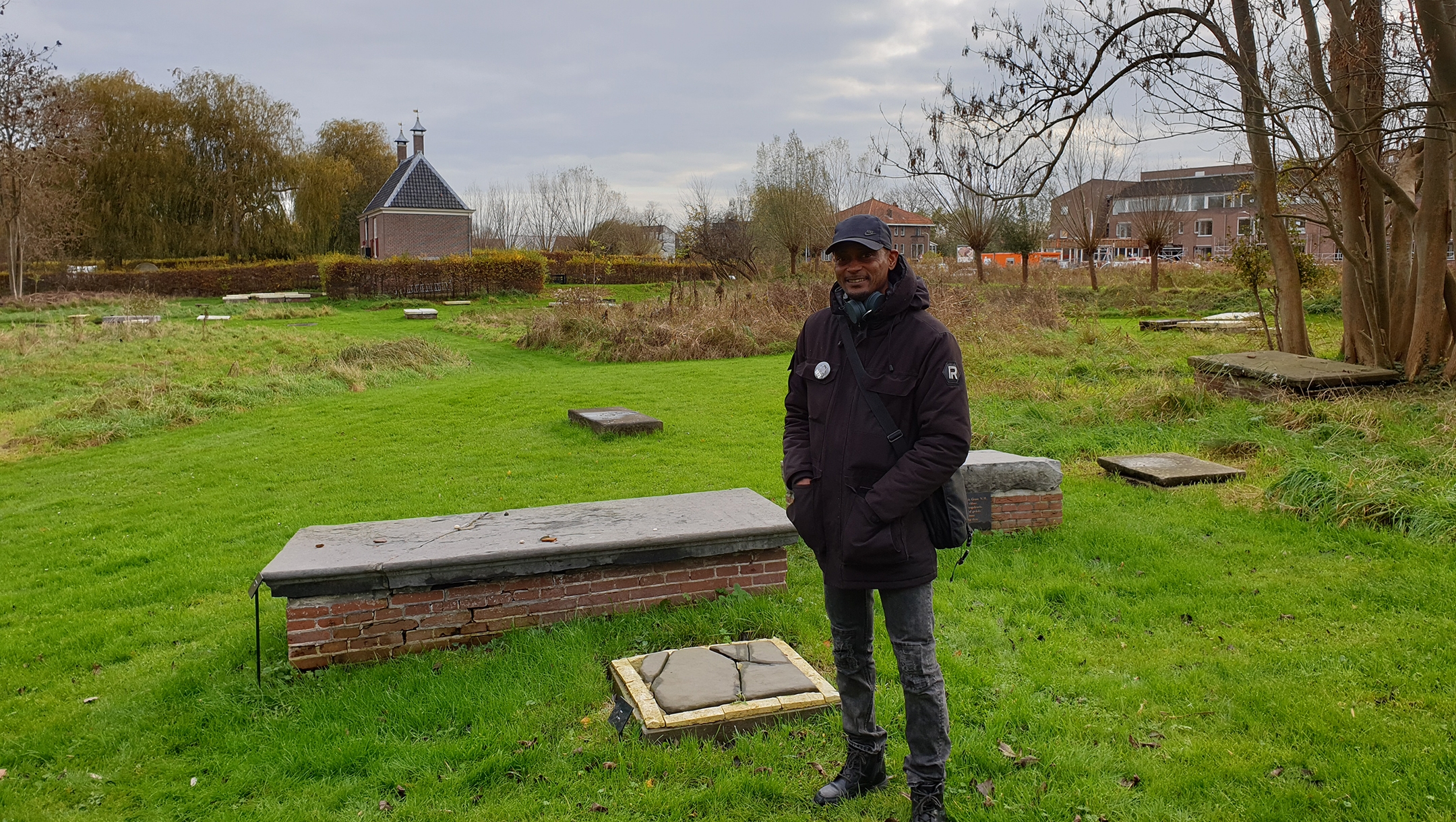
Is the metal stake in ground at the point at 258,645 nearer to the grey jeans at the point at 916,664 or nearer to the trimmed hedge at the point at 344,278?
the grey jeans at the point at 916,664

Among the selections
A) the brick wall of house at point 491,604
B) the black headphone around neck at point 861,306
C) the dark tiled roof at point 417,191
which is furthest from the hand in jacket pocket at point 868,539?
the dark tiled roof at point 417,191

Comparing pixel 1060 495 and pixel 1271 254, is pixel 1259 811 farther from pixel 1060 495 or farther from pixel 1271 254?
pixel 1271 254

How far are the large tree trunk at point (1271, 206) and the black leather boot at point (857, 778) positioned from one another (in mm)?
9760

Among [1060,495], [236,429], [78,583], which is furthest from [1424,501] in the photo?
[236,429]

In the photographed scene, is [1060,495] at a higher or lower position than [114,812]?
higher

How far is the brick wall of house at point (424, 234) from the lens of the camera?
4722cm

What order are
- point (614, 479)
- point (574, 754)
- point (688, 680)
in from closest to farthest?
1. point (574, 754)
2. point (688, 680)
3. point (614, 479)

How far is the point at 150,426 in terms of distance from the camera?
12672mm

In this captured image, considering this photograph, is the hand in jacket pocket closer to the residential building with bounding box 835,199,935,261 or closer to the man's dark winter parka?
the man's dark winter parka

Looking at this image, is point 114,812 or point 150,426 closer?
point 114,812

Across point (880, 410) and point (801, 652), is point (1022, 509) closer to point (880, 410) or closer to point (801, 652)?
point (801, 652)

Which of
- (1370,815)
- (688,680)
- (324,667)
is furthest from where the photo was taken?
(324,667)

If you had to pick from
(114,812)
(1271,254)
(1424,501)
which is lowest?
(114,812)

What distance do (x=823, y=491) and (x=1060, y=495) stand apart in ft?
13.1
